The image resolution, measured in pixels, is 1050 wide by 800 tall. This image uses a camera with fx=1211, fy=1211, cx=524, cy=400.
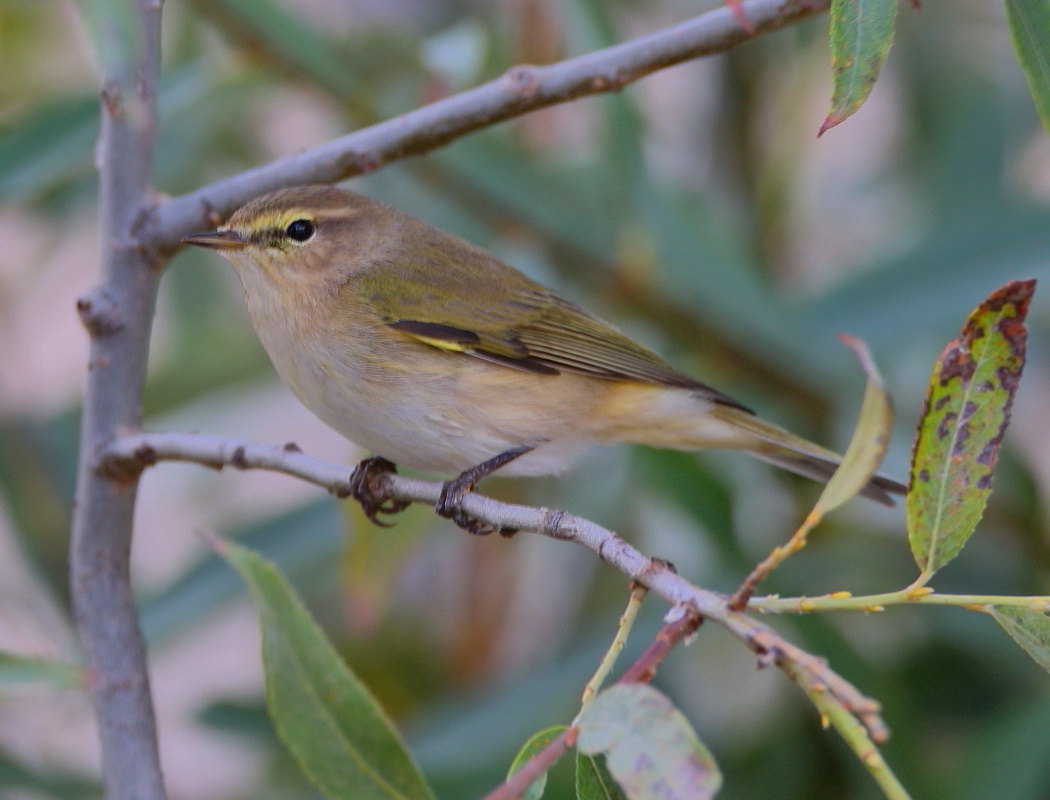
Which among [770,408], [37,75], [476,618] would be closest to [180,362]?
[476,618]

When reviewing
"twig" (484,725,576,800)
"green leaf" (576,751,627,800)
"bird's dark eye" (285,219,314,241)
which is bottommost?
"green leaf" (576,751,627,800)

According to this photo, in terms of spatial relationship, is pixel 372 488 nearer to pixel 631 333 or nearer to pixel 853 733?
pixel 853 733

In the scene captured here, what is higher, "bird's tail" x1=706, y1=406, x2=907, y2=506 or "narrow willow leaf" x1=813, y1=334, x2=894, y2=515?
"bird's tail" x1=706, y1=406, x2=907, y2=506

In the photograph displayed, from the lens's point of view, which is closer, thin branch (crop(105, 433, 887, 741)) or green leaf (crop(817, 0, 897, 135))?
thin branch (crop(105, 433, 887, 741))

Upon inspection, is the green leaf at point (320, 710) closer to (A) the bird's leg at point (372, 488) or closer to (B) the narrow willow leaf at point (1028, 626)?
(A) the bird's leg at point (372, 488)

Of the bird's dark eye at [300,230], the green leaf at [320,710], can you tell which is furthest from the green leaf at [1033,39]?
the bird's dark eye at [300,230]

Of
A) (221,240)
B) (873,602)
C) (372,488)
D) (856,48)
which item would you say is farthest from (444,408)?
(873,602)

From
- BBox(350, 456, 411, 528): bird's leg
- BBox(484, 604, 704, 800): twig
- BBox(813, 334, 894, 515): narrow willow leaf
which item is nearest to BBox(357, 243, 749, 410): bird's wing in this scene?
BBox(350, 456, 411, 528): bird's leg

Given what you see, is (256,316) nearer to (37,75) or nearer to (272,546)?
(272,546)

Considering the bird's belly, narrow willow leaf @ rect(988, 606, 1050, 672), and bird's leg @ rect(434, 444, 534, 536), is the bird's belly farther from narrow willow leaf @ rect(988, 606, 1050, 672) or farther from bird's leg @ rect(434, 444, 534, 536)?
narrow willow leaf @ rect(988, 606, 1050, 672)
